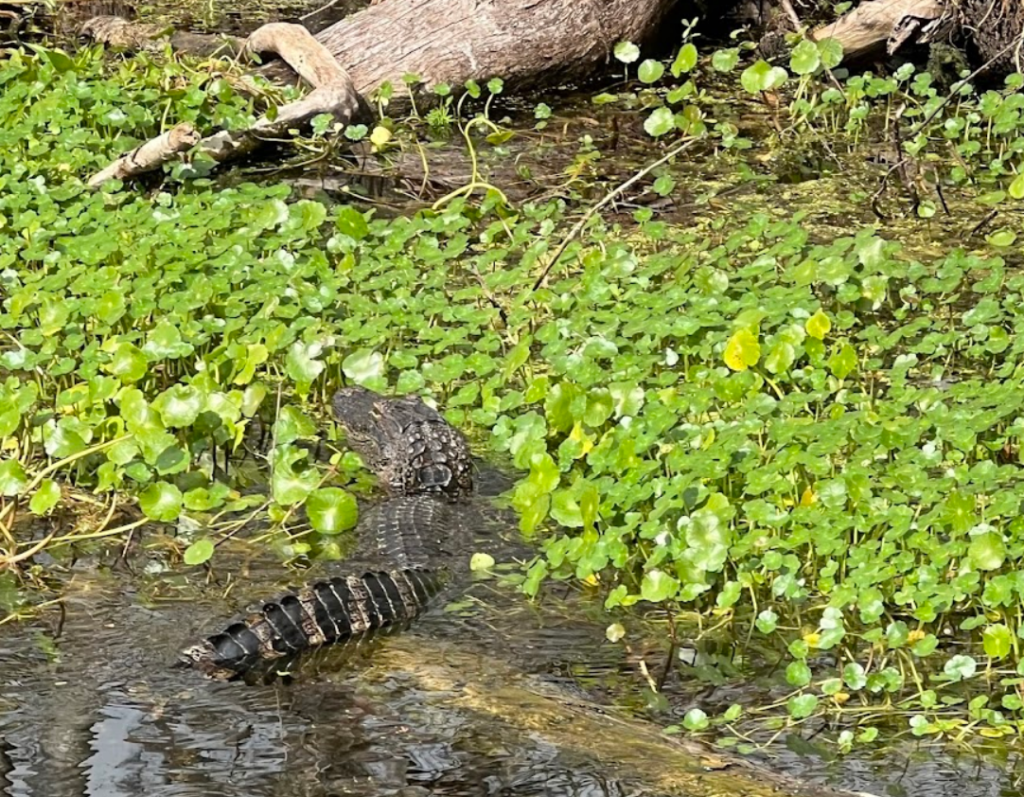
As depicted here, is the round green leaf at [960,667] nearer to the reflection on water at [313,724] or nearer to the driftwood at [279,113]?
the reflection on water at [313,724]

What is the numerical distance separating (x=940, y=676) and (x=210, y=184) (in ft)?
14.7

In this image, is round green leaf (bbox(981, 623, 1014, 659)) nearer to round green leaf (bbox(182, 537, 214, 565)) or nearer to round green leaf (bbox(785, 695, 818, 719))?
round green leaf (bbox(785, 695, 818, 719))

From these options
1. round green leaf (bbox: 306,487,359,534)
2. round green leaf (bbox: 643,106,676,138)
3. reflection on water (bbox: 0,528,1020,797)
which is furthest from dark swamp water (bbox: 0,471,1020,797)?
round green leaf (bbox: 643,106,676,138)

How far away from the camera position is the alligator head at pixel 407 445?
5289mm

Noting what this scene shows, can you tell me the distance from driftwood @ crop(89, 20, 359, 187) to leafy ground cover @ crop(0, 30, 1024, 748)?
13 centimetres

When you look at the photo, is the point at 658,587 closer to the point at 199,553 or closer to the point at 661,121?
the point at 199,553

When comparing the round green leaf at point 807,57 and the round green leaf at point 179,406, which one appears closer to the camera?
the round green leaf at point 179,406

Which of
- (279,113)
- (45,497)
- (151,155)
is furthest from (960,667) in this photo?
(279,113)

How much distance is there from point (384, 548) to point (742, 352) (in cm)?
125

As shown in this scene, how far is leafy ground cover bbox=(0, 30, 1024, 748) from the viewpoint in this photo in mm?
4125

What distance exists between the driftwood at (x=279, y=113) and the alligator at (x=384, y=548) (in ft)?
7.28

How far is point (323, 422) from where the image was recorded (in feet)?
18.7

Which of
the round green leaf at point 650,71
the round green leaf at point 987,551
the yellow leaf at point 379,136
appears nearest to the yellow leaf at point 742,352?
the round green leaf at point 987,551

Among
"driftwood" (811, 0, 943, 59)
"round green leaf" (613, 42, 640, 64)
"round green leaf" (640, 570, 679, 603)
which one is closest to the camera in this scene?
"round green leaf" (640, 570, 679, 603)
